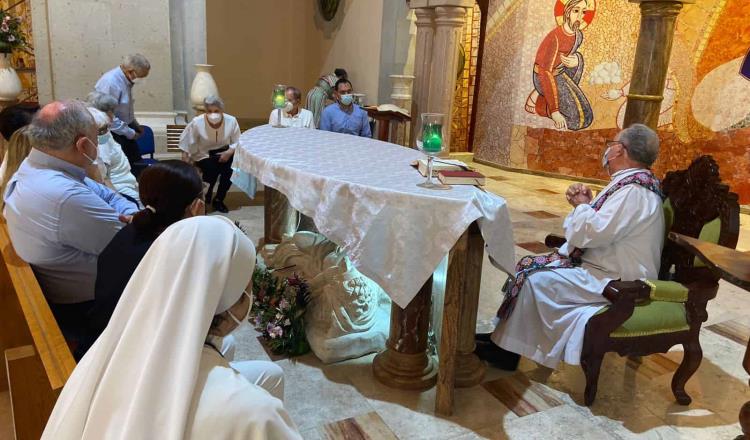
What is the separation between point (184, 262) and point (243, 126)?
33.6ft

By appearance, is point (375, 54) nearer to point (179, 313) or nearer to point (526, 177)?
point (526, 177)

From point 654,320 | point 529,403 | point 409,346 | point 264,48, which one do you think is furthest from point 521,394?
point 264,48

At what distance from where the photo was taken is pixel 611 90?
7.90 meters

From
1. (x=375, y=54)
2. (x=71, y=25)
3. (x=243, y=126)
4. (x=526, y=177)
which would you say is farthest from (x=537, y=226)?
(x=243, y=126)

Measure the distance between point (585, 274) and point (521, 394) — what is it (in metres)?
0.67

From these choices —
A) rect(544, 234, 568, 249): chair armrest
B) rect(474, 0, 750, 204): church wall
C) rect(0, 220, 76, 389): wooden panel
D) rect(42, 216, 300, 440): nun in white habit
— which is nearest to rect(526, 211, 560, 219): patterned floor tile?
rect(474, 0, 750, 204): church wall

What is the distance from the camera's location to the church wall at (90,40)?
657 centimetres

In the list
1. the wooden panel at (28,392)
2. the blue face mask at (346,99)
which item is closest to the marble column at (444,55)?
the blue face mask at (346,99)

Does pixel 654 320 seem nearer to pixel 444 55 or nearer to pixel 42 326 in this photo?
pixel 42 326

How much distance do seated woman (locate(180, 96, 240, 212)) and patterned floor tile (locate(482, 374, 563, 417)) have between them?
3.80 meters

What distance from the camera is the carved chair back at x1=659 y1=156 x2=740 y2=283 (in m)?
2.68

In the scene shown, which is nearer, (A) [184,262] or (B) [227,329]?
(A) [184,262]

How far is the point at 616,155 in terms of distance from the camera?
2830mm

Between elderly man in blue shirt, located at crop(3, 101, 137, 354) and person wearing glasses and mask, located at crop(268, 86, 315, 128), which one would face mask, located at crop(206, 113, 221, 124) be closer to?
person wearing glasses and mask, located at crop(268, 86, 315, 128)
